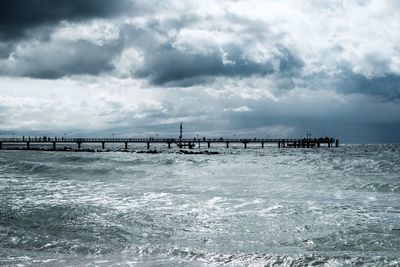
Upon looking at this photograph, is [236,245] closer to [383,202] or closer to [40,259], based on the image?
[40,259]

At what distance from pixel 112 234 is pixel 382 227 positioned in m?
7.47

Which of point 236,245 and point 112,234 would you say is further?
point 112,234

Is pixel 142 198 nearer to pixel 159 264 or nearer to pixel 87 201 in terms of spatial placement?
pixel 87 201

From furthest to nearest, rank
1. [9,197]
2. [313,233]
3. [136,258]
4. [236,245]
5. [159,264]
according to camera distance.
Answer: [9,197] < [313,233] < [236,245] < [136,258] < [159,264]

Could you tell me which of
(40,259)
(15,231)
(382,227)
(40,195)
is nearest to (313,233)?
(382,227)

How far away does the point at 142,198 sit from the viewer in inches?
690

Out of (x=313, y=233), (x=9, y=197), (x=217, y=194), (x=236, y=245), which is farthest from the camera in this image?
(x=217, y=194)

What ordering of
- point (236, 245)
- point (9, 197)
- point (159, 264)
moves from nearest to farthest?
point (159, 264), point (236, 245), point (9, 197)

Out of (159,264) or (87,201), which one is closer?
(159,264)

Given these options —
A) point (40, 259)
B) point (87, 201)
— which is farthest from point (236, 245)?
point (87, 201)

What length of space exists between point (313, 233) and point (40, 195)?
1269cm

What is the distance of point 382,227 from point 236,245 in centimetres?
459

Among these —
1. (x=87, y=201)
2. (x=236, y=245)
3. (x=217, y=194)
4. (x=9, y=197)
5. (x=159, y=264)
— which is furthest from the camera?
(x=217, y=194)

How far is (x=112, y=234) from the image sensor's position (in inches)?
416
